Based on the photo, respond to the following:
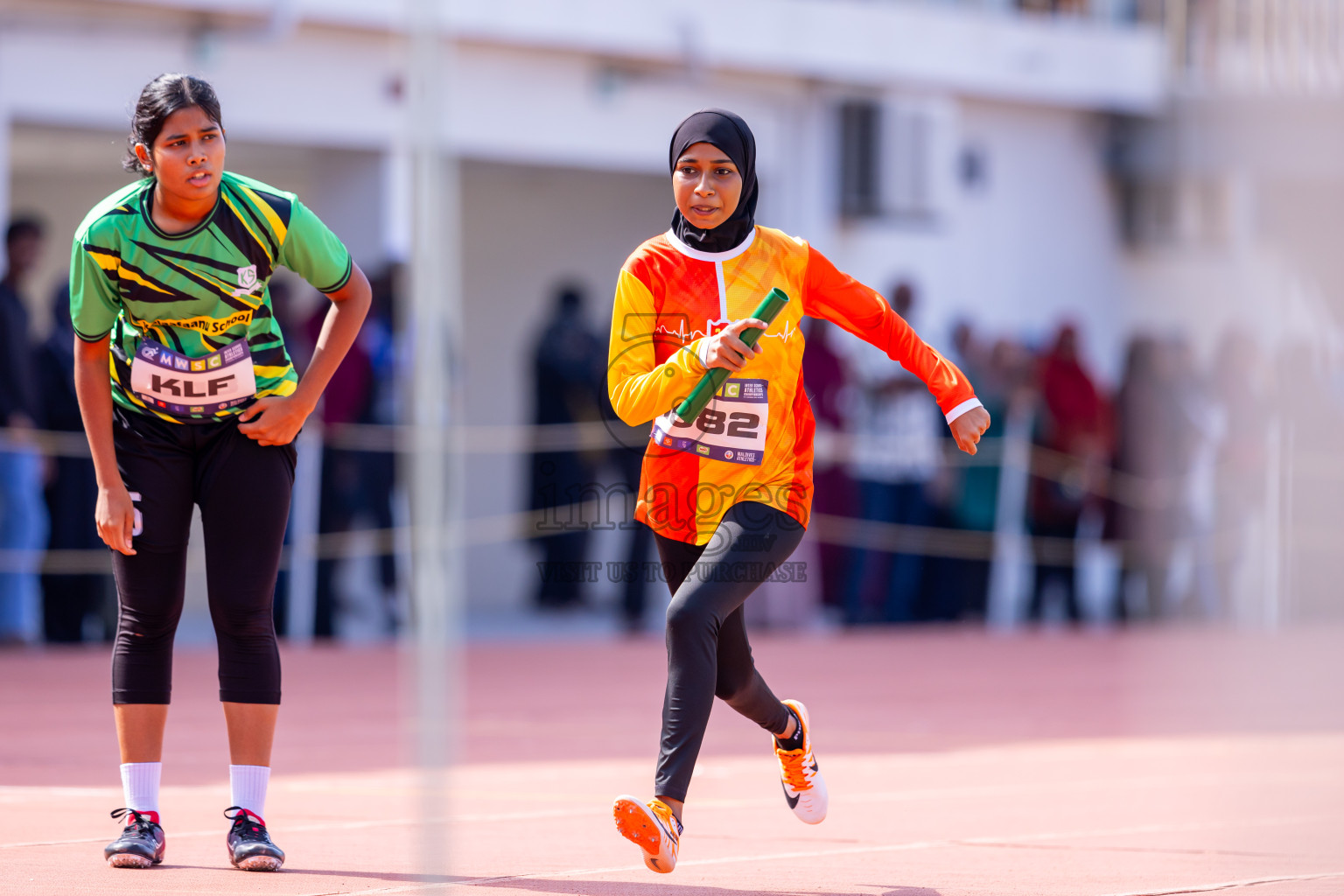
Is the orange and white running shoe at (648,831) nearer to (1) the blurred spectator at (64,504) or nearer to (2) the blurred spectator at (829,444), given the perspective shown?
(1) the blurred spectator at (64,504)

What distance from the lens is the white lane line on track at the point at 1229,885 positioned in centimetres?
479

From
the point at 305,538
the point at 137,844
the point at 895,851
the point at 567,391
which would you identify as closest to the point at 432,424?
the point at 137,844

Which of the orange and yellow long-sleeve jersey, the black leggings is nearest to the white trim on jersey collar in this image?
the orange and yellow long-sleeve jersey

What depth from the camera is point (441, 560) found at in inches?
110

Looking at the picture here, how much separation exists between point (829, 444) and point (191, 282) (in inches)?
360

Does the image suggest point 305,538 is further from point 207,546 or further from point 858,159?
point 858,159

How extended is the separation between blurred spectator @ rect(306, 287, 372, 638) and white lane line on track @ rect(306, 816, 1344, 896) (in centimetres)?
682

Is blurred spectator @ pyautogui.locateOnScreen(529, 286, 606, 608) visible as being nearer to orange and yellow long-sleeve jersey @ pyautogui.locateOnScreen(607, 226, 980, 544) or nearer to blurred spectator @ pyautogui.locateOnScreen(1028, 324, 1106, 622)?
blurred spectator @ pyautogui.locateOnScreen(1028, 324, 1106, 622)

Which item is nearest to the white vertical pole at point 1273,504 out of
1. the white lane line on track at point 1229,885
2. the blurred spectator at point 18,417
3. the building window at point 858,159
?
the building window at point 858,159

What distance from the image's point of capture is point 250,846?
4953mm

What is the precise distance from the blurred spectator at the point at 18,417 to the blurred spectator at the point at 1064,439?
7.03 m

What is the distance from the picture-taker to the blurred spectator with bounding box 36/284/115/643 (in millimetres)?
11250

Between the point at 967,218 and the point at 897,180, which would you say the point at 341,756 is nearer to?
the point at 897,180

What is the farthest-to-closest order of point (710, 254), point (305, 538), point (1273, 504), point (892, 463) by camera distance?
point (1273, 504) → point (892, 463) → point (305, 538) → point (710, 254)
